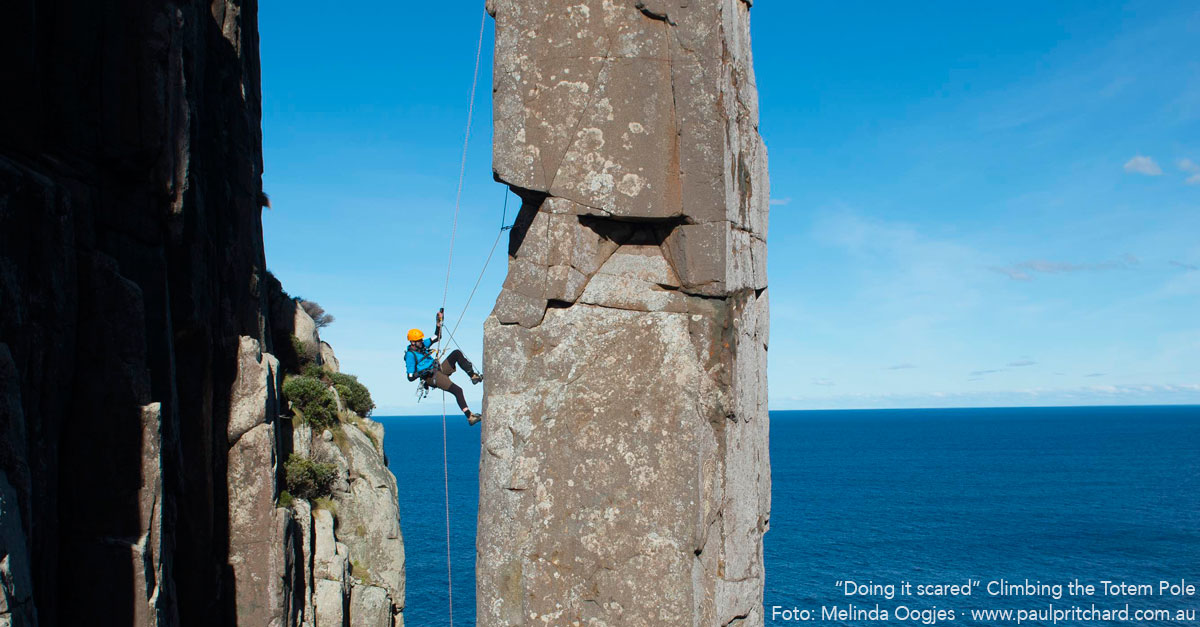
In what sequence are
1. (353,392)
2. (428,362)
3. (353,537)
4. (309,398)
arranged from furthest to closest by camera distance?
(353,392) < (309,398) < (353,537) < (428,362)

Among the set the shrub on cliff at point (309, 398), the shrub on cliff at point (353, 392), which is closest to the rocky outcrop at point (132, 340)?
the shrub on cliff at point (309, 398)

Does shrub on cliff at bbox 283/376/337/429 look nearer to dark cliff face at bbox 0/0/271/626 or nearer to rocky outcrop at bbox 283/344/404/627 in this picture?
rocky outcrop at bbox 283/344/404/627

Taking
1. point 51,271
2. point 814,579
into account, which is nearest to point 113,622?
point 51,271

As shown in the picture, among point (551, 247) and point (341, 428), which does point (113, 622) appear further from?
point (341, 428)

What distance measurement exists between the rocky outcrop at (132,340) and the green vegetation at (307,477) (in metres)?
1.28

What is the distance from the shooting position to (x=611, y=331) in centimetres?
981

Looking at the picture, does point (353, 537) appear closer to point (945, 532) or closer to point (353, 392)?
point (353, 392)

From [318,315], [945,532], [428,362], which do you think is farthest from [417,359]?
[945,532]

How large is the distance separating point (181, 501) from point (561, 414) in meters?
11.0

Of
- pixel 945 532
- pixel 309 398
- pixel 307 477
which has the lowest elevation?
pixel 945 532

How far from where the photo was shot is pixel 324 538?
2361cm

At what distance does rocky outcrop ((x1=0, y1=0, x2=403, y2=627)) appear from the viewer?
9.65m

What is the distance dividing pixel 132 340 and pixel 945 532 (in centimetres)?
7231

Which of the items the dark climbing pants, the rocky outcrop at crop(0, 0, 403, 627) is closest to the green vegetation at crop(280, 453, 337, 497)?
the rocky outcrop at crop(0, 0, 403, 627)
